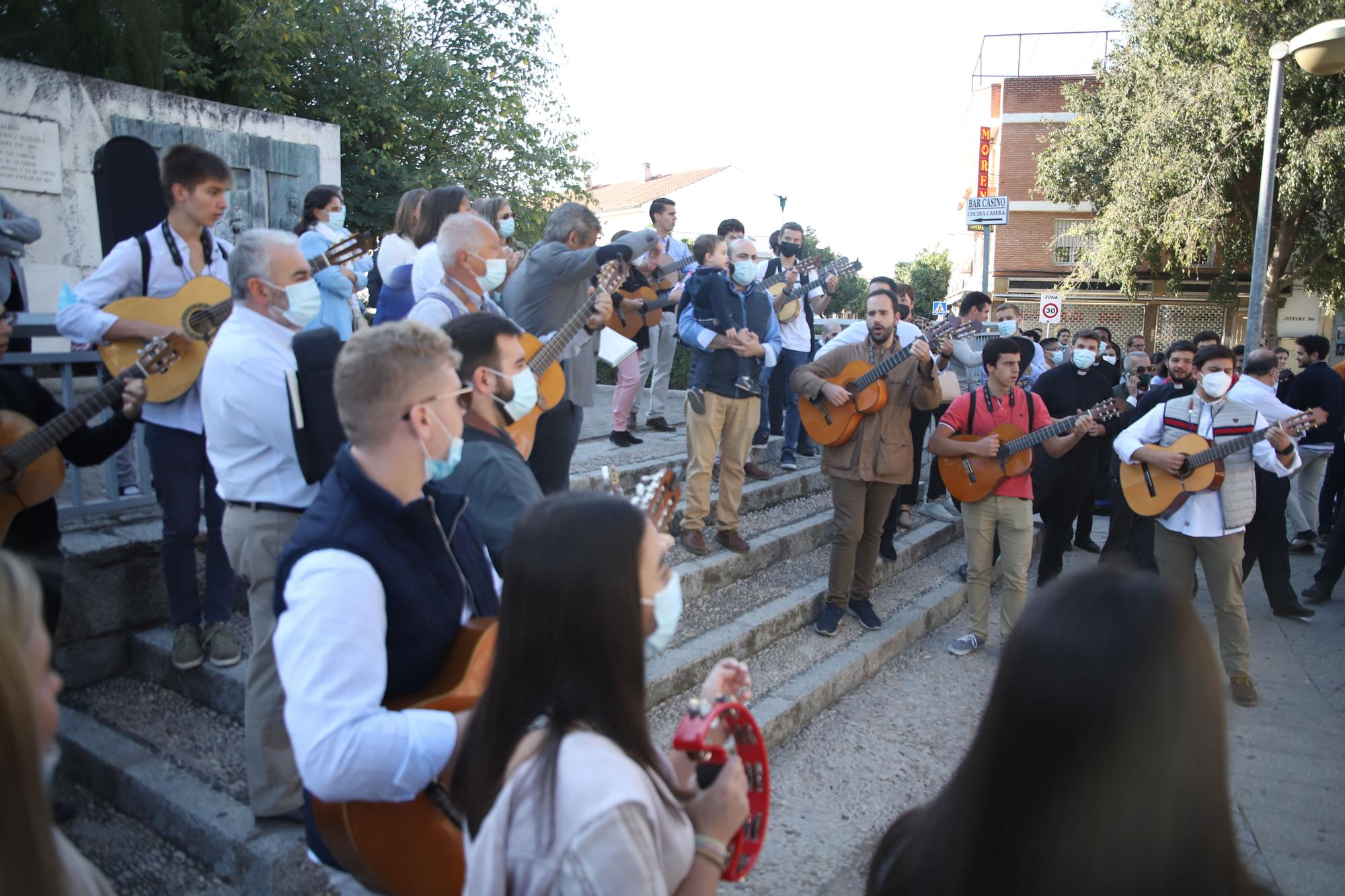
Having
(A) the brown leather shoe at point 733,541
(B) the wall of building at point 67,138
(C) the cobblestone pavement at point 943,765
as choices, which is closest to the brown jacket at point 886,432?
(A) the brown leather shoe at point 733,541

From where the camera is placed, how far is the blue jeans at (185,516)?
3.89m

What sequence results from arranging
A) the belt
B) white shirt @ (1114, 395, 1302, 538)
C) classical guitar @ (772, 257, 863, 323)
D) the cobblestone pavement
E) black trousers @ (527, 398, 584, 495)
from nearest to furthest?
1. the belt
2. the cobblestone pavement
3. black trousers @ (527, 398, 584, 495)
4. white shirt @ (1114, 395, 1302, 538)
5. classical guitar @ (772, 257, 863, 323)

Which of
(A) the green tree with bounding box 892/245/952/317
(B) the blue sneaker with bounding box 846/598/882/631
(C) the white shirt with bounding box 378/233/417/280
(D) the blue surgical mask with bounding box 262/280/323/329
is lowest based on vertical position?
(B) the blue sneaker with bounding box 846/598/882/631

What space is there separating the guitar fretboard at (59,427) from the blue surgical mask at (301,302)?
0.87 meters

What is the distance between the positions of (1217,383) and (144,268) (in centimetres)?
636

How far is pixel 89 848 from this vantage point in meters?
3.32

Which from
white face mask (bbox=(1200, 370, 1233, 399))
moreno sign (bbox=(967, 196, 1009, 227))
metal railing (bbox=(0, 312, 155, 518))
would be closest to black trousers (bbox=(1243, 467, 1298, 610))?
white face mask (bbox=(1200, 370, 1233, 399))

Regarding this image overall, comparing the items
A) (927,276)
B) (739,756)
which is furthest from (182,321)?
(927,276)

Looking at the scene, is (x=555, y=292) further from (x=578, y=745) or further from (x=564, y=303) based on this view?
(x=578, y=745)

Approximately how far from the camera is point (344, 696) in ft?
5.98

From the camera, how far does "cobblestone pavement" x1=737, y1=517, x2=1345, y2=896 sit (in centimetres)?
400

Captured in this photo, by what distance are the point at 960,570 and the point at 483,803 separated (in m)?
6.78

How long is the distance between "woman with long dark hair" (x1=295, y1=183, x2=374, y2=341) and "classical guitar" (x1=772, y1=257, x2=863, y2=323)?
3.69 m

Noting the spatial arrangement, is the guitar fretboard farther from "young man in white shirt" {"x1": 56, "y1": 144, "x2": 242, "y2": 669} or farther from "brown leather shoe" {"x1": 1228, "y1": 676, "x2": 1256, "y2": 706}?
"brown leather shoe" {"x1": 1228, "y1": 676, "x2": 1256, "y2": 706}
